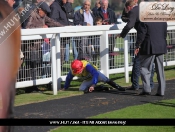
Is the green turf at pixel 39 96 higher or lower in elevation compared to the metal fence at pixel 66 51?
lower

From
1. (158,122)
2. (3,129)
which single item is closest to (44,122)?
(3,129)

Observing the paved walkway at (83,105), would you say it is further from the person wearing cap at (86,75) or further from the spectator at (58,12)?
the spectator at (58,12)

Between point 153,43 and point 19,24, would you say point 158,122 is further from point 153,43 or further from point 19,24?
point 153,43

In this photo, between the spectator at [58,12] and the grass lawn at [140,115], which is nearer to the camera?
the grass lawn at [140,115]

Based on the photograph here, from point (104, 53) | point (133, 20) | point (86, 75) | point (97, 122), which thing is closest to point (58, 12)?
point (104, 53)

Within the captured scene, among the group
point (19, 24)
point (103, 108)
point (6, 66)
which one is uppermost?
point (19, 24)

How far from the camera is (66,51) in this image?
27.9 feet

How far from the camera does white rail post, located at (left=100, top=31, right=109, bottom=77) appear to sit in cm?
898

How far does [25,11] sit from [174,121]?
0.98 m

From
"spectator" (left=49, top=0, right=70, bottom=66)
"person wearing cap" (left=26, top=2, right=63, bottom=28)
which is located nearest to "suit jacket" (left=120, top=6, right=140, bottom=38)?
"person wearing cap" (left=26, top=2, right=63, bottom=28)

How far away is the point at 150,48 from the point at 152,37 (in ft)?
0.52

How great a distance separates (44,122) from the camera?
274 centimetres

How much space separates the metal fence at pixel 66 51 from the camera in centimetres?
791


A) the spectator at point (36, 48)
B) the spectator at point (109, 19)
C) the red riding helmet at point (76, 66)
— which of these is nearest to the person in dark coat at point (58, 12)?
the spectator at point (109, 19)
